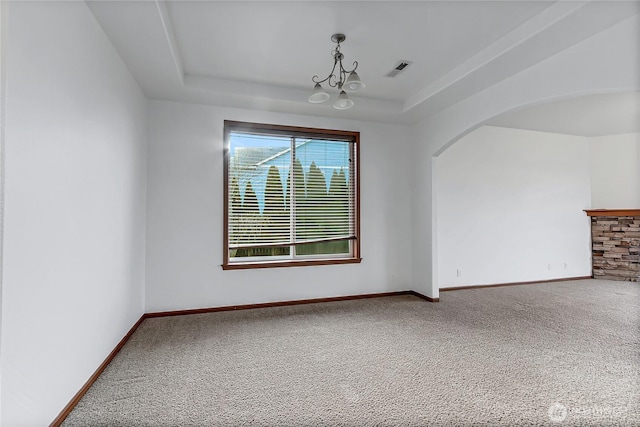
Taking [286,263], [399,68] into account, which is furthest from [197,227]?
[399,68]

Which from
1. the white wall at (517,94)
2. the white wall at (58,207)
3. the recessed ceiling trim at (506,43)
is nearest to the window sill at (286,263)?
the white wall at (517,94)

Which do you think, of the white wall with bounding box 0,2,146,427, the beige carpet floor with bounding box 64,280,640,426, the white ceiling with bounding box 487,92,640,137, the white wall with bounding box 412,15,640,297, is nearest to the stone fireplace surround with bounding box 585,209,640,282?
the white ceiling with bounding box 487,92,640,137

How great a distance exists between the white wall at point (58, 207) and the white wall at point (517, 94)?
365 cm

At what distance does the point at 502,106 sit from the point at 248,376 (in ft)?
11.5

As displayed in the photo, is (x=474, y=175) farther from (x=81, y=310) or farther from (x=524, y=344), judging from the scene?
(x=81, y=310)

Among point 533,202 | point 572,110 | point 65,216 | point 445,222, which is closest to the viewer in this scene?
point 65,216

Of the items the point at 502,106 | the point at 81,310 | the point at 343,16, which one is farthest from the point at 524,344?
the point at 81,310

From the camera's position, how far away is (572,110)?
4.57 m

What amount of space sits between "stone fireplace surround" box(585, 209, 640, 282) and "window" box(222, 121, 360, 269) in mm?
5111

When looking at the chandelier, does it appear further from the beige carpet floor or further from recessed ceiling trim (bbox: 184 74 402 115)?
the beige carpet floor

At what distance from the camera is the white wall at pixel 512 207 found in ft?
17.0

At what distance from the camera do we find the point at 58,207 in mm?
1788

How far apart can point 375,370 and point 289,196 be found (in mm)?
2581

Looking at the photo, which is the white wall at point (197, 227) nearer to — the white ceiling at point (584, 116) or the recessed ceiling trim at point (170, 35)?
the recessed ceiling trim at point (170, 35)
